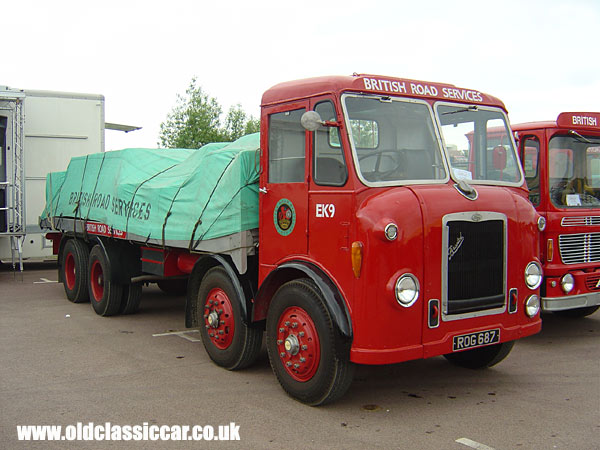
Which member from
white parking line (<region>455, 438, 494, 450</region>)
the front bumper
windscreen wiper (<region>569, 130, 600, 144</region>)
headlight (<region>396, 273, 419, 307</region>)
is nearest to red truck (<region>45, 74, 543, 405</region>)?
headlight (<region>396, 273, 419, 307</region>)

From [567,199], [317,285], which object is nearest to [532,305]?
[317,285]

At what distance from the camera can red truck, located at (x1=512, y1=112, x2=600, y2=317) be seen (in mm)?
7391

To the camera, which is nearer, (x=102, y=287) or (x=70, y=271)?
(x=102, y=287)

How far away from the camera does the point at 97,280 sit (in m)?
9.71

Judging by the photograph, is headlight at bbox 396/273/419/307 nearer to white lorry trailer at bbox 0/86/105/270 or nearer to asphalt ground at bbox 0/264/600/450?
asphalt ground at bbox 0/264/600/450

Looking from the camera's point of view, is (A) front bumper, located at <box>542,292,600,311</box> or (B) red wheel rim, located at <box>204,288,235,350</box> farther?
(A) front bumper, located at <box>542,292,600,311</box>

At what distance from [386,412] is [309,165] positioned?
214 centimetres

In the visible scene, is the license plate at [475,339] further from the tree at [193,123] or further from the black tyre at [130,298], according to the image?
the tree at [193,123]

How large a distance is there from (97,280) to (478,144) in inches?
247

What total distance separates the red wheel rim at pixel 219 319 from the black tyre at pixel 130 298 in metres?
3.10

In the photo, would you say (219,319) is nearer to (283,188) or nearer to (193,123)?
(283,188)

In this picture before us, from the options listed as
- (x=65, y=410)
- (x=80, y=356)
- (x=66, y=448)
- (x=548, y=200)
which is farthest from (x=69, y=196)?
(x=548, y=200)

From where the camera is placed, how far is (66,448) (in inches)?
178
